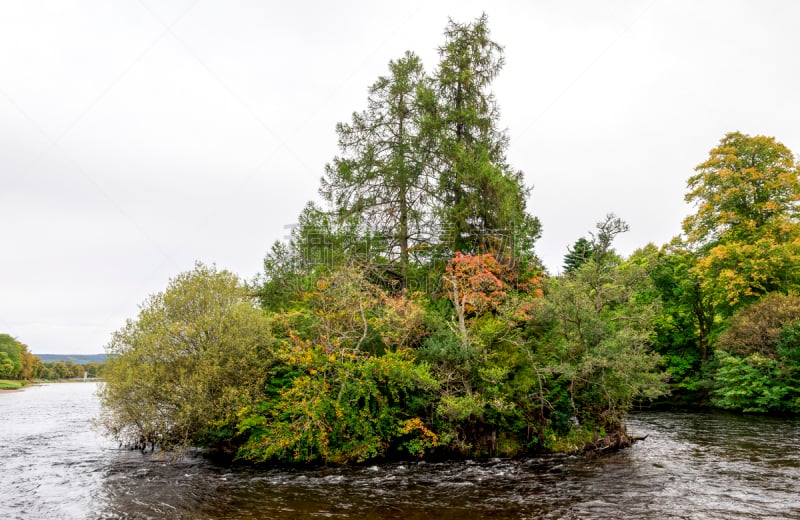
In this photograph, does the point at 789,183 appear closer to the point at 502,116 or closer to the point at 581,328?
the point at 502,116

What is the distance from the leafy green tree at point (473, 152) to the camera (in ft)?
82.6

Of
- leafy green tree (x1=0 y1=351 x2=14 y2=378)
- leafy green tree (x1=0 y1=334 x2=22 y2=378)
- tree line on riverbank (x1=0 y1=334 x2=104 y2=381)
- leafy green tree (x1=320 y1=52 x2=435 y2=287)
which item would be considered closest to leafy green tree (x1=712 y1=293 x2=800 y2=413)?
leafy green tree (x1=320 y1=52 x2=435 y2=287)

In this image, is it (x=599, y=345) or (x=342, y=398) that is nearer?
(x=342, y=398)

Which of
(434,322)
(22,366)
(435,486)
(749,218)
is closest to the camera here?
(435,486)

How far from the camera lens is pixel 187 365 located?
17.5 meters

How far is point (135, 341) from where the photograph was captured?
18.1 meters

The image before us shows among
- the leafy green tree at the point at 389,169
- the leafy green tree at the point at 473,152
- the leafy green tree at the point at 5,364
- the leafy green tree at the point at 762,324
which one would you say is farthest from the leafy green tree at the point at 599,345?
the leafy green tree at the point at 5,364

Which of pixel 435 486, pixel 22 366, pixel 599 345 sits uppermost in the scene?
pixel 22 366

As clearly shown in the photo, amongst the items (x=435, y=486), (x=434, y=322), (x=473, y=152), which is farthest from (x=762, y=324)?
(x=435, y=486)

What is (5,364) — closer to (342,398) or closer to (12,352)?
(12,352)

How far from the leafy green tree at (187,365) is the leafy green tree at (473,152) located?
1168cm

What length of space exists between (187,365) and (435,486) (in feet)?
32.2

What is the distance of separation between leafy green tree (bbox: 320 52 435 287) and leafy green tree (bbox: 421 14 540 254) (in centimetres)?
116

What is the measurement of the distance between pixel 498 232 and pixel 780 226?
58.7 ft
